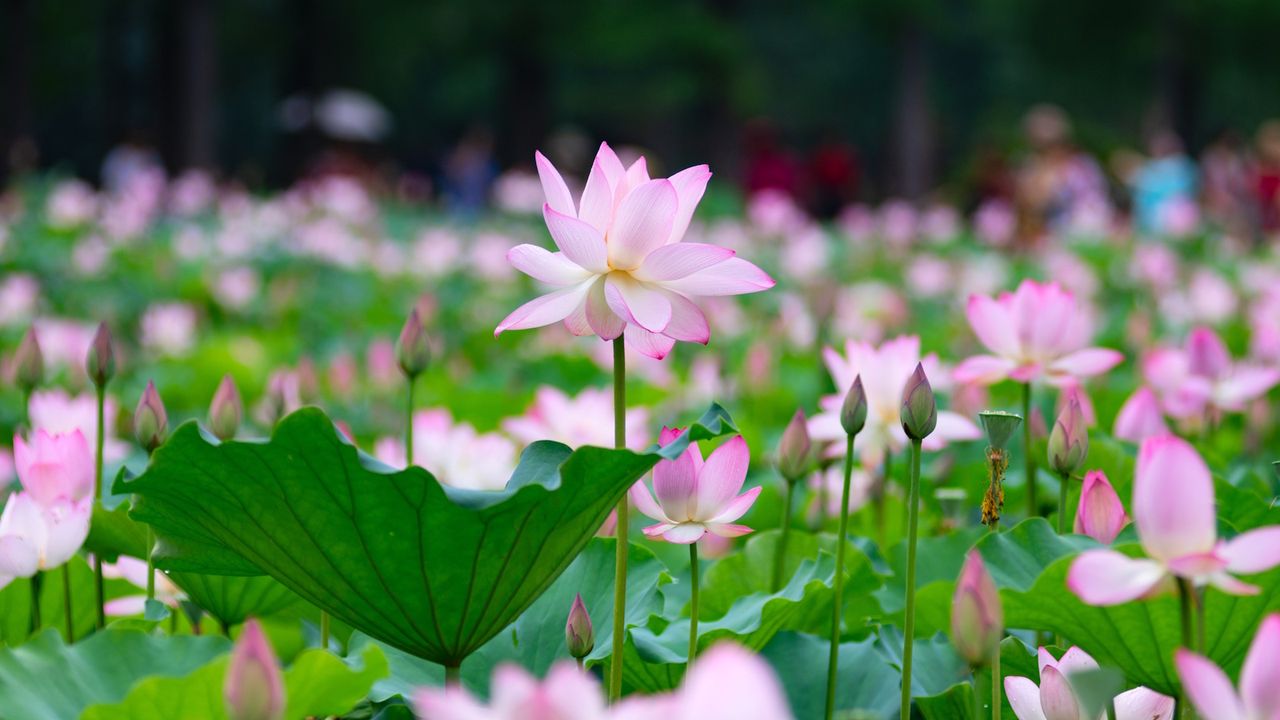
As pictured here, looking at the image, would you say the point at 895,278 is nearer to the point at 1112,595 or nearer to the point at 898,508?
the point at 898,508

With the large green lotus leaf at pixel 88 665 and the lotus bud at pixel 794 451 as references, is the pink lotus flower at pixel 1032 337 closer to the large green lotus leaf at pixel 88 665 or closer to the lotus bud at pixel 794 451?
the lotus bud at pixel 794 451

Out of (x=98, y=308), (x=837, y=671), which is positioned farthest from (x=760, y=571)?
(x=98, y=308)

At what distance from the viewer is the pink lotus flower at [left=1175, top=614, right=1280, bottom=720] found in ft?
2.05

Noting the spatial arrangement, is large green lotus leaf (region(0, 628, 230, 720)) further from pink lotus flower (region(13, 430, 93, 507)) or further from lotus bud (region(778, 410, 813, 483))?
lotus bud (region(778, 410, 813, 483))

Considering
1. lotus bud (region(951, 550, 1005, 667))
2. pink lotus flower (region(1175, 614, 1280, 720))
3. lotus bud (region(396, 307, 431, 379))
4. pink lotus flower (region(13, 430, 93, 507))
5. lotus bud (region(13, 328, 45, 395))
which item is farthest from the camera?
lotus bud (region(13, 328, 45, 395))

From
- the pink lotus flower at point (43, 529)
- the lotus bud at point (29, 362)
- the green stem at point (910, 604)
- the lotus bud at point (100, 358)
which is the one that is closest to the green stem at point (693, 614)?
the green stem at point (910, 604)

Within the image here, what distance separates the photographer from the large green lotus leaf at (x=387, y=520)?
93 cm

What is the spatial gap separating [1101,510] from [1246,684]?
0.39 m

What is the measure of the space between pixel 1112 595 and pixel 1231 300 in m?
3.28

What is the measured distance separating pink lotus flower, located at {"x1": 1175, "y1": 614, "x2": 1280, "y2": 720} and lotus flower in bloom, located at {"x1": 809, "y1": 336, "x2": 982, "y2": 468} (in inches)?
27.2

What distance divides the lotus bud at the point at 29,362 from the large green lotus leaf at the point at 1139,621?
1.06 m

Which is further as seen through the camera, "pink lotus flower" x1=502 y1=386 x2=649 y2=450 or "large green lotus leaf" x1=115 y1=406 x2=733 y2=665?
"pink lotus flower" x1=502 y1=386 x2=649 y2=450

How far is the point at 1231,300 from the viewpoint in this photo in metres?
3.71

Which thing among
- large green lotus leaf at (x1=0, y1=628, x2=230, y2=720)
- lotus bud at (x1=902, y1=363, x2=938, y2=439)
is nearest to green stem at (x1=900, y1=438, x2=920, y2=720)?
lotus bud at (x1=902, y1=363, x2=938, y2=439)
